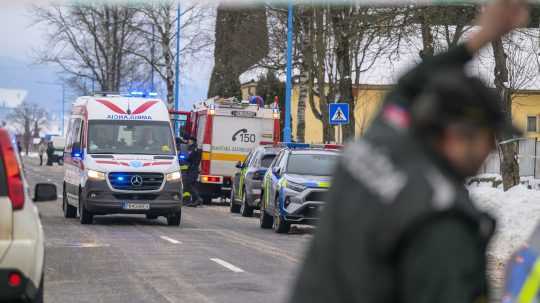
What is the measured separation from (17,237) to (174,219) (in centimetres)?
1426

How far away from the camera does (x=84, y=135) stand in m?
22.5

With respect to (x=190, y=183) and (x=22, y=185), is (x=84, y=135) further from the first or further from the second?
(x=22, y=185)

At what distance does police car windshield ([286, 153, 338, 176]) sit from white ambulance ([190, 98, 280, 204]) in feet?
36.4

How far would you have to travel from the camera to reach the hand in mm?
2949

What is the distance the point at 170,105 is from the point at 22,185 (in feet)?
171

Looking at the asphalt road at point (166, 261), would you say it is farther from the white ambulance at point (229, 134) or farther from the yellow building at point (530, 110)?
the yellow building at point (530, 110)

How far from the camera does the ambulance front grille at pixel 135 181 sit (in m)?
21.9

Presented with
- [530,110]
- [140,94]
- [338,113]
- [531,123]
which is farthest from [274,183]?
[531,123]

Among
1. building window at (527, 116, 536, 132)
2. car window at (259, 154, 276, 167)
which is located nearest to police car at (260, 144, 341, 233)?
car window at (259, 154, 276, 167)

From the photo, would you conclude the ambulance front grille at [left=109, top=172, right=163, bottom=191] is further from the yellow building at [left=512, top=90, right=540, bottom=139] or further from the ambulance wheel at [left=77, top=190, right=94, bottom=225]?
the yellow building at [left=512, top=90, right=540, bottom=139]

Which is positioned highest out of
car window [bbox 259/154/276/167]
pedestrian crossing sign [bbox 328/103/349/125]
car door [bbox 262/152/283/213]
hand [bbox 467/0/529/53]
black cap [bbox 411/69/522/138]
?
pedestrian crossing sign [bbox 328/103/349/125]

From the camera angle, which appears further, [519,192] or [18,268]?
[519,192]

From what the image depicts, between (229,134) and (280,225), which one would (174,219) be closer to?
(280,225)

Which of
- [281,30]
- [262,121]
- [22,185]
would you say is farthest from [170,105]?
[22,185]
